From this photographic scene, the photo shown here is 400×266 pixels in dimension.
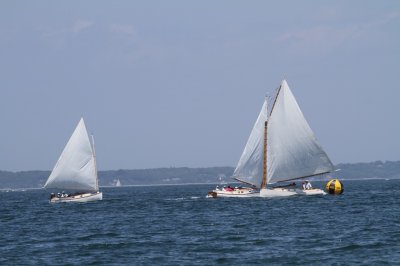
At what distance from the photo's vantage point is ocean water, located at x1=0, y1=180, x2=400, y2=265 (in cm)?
4266

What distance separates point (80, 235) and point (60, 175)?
52484 millimetres

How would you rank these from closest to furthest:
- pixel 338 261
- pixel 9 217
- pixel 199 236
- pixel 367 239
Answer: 1. pixel 338 261
2. pixel 367 239
3. pixel 199 236
4. pixel 9 217

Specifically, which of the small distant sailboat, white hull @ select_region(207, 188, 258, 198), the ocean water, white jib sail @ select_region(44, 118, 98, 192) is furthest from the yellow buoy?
white jib sail @ select_region(44, 118, 98, 192)

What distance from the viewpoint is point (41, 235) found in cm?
5794

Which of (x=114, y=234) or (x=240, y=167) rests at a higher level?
(x=240, y=167)

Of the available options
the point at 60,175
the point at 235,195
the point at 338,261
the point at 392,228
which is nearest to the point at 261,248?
the point at 338,261

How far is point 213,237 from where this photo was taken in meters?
52.2

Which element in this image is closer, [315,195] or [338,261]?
[338,261]

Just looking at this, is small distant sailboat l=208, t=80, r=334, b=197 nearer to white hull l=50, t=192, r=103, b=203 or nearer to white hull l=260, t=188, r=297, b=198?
white hull l=260, t=188, r=297, b=198

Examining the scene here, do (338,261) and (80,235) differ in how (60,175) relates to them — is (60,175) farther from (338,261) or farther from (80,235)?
(338,261)

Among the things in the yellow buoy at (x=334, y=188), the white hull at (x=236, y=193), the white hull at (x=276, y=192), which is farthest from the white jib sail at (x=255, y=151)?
the yellow buoy at (x=334, y=188)

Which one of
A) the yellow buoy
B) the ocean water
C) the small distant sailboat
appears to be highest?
the small distant sailboat

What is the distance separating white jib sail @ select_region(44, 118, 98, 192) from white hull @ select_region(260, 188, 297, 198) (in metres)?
23.7

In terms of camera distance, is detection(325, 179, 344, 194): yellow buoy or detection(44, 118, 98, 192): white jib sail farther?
detection(325, 179, 344, 194): yellow buoy
